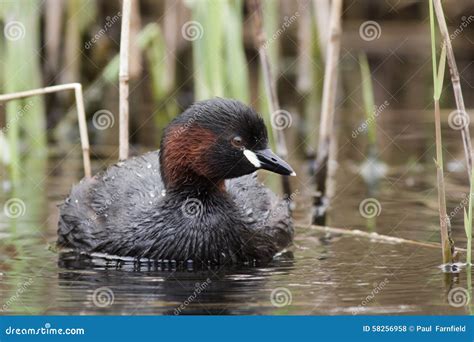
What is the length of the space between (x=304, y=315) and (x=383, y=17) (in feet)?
33.0

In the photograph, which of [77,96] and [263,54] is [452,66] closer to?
[263,54]

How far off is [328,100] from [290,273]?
8.00ft

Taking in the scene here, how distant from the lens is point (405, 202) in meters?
10.5

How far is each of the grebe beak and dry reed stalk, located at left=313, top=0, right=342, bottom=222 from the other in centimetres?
183

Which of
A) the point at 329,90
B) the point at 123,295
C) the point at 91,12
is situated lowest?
the point at 123,295

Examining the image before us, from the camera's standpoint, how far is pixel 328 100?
31.9ft

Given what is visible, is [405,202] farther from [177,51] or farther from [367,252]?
[177,51]

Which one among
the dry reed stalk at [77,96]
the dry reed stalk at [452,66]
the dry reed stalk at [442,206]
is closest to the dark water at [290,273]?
the dry reed stalk at [442,206]

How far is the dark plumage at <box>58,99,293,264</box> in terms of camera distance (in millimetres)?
7996

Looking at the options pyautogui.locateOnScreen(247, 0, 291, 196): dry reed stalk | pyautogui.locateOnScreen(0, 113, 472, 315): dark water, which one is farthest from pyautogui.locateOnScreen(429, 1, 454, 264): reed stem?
pyautogui.locateOnScreen(247, 0, 291, 196): dry reed stalk

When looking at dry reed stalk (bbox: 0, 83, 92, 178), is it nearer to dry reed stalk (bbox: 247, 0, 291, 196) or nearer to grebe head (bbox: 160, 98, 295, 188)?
grebe head (bbox: 160, 98, 295, 188)

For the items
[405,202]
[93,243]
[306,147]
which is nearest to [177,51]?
[306,147]

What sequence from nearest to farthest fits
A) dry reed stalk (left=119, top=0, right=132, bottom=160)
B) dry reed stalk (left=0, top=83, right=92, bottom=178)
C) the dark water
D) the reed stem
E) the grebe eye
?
the dark water
the reed stem
the grebe eye
dry reed stalk (left=119, top=0, right=132, bottom=160)
dry reed stalk (left=0, top=83, right=92, bottom=178)

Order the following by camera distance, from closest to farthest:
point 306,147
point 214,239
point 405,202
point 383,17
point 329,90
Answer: point 214,239 → point 329,90 → point 405,202 → point 306,147 → point 383,17
